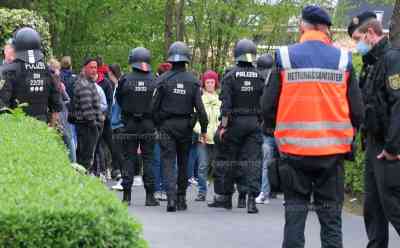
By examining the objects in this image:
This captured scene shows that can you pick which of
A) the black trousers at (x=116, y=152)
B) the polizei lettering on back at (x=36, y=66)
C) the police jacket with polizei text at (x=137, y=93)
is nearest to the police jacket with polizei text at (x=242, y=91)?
the police jacket with polizei text at (x=137, y=93)

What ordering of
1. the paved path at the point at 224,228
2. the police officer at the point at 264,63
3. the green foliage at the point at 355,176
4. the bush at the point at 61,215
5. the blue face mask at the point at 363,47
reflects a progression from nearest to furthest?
the bush at the point at 61,215, the blue face mask at the point at 363,47, the paved path at the point at 224,228, the green foliage at the point at 355,176, the police officer at the point at 264,63

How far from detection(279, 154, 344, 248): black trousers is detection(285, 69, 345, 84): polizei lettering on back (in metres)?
0.60

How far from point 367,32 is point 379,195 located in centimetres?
143

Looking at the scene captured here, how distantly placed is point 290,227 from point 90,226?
3.04 m

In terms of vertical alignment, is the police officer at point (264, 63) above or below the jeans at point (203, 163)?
above

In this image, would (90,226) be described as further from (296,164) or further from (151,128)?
(151,128)

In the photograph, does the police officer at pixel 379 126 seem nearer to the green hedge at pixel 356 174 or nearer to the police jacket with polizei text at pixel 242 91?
the police jacket with polizei text at pixel 242 91

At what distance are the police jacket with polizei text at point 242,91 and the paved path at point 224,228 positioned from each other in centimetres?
139

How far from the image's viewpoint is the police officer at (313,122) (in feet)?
24.8

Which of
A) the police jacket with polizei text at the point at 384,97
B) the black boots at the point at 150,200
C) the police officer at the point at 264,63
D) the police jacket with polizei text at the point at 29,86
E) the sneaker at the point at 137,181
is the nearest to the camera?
the police jacket with polizei text at the point at 384,97

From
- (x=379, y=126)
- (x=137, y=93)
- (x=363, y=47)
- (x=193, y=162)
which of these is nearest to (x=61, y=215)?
(x=379, y=126)

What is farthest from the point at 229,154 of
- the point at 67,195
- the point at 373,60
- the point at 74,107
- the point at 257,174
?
the point at 67,195

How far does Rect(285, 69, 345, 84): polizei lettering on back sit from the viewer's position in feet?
24.8

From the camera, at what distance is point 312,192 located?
307 inches
